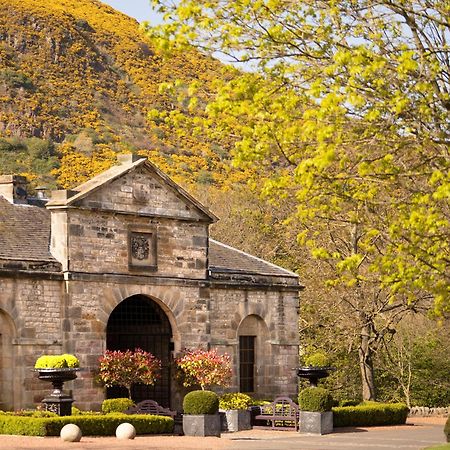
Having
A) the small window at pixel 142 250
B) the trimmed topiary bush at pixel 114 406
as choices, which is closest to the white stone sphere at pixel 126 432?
the trimmed topiary bush at pixel 114 406

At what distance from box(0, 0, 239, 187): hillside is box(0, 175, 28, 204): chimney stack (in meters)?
39.6

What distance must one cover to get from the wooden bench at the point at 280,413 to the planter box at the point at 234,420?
2.51 feet

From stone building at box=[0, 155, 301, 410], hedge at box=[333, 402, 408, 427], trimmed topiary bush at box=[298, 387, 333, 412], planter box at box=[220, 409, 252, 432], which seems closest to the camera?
stone building at box=[0, 155, 301, 410]

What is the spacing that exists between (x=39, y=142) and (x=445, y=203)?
65168 mm

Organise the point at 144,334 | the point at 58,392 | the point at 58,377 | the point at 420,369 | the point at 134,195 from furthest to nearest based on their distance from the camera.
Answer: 1. the point at 420,369
2. the point at 144,334
3. the point at 134,195
4. the point at 58,392
5. the point at 58,377

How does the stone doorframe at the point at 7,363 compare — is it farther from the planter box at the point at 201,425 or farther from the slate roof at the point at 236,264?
the slate roof at the point at 236,264

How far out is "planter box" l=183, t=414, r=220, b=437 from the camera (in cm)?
3531

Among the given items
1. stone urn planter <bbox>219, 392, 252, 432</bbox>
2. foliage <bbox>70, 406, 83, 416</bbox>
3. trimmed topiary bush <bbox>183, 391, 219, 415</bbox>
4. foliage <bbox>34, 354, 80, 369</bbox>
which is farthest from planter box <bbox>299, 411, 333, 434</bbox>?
foliage <bbox>34, 354, 80, 369</bbox>

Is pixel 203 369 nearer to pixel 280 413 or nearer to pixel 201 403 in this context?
pixel 280 413

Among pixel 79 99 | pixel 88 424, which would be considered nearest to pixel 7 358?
pixel 88 424

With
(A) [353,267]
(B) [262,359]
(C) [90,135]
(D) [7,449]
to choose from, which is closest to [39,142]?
(C) [90,135]

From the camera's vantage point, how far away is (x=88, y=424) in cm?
3281

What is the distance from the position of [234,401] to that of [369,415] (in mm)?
4757

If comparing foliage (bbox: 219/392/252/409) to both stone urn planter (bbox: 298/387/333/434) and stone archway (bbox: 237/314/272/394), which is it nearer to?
stone urn planter (bbox: 298/387/333/434)
